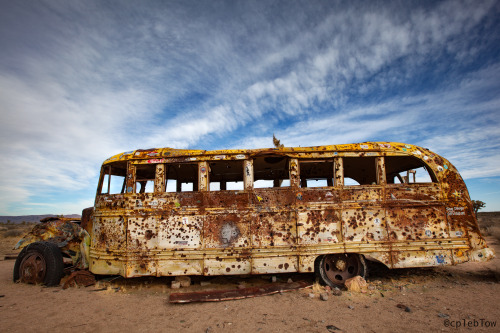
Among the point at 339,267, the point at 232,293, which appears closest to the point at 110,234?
the point at 232,293

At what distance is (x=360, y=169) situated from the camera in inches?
279

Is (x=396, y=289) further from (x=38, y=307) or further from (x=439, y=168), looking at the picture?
(x=38, y=307)

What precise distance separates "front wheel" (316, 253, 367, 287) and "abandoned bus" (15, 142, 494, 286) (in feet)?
0.07

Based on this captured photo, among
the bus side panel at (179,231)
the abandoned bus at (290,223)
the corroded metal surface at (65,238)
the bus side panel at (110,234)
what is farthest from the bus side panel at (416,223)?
the corroded metal surface at (65,238)

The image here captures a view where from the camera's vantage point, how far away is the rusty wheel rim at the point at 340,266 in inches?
215

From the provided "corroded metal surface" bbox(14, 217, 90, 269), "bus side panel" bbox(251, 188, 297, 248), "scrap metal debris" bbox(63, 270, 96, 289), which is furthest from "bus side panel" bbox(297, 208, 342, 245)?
"corroded metal surface" bbox(14, 217, 90, 269)

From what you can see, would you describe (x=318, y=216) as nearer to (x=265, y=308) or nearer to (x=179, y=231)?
(x=265, y=308)

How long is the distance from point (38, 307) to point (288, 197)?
5358 mm

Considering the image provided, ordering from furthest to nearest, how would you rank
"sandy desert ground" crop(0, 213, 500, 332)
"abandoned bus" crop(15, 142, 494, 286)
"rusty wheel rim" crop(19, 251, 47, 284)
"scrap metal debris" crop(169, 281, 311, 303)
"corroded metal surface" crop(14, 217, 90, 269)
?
"corroded metal surface" crop(14, 217, 90, 269) < "rusty wheel rim" crop(19, 251, 47, 284) < "abandoned bus" crop(15, 142, 494, 286) < "scrap metal debris" crop(169, 281, 311, 303) < "sandy desert ground" crop(0, 213, 500, 332)

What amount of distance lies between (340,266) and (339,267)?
3 centimetres

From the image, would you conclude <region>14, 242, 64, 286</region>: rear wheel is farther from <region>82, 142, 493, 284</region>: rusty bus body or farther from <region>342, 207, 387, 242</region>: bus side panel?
<region>342, 207, 387, 242</region>: bus side panel

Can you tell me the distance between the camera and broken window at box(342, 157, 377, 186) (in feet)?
20.5

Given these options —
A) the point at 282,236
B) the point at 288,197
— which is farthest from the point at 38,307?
the point at 288,197

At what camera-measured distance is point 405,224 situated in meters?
5.39
